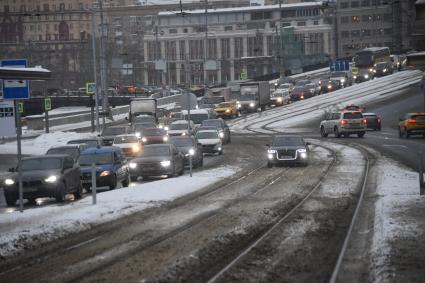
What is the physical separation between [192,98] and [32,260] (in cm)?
2803

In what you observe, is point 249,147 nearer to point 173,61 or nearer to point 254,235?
point 254,235

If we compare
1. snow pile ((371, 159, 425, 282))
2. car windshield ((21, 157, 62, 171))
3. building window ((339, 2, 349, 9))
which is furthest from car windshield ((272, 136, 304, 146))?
building window ((339, 2, 349, 9))

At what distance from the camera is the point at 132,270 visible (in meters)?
13.8

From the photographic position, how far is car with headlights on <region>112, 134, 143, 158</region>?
44094 millimetres

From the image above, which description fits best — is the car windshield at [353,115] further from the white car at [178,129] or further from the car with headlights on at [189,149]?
the car with headlights on at [189,149]

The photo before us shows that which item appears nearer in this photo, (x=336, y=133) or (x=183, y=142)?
(x=183, y=142)

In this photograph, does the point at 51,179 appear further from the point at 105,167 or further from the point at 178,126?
the point at 178,126

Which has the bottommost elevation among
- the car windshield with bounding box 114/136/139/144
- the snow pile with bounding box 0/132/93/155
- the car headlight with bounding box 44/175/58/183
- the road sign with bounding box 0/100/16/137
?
the snow pile with bounding box 0/132/93/155

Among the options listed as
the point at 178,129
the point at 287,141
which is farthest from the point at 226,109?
the point at 287,141

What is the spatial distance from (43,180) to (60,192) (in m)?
0.62

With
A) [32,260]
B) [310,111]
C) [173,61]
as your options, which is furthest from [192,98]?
[173,61]

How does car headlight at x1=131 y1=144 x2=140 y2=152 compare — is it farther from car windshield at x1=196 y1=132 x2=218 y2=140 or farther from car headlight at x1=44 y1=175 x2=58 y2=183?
car headlight at x1=44 y1=175 x2=58 y2=183

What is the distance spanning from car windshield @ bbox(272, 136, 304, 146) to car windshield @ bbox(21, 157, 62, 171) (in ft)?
43.4

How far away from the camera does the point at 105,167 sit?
1172 inches
